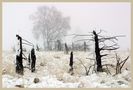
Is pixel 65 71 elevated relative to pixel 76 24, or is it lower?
lower

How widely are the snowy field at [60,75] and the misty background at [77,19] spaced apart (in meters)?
0.16

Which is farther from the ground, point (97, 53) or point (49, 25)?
point (49, 25)

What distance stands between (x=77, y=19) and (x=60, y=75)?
626mm

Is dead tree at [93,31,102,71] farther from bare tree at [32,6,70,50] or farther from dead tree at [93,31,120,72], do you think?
bare tree at [32,6,70,50]

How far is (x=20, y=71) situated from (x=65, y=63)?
1.56ft

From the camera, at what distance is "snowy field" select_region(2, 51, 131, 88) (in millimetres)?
3924

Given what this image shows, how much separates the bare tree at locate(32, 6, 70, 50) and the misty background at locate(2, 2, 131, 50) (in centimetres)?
4

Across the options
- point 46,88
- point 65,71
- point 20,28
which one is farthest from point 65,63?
point 20,28

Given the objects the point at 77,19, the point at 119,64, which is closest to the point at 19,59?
the point at 77,19

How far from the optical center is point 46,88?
155 inches

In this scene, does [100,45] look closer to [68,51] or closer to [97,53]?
[97,53]

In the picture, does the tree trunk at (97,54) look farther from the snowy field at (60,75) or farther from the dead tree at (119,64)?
the dead tree at (119,64)

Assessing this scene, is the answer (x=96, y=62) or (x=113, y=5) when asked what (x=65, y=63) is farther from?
(x=113, y=5)

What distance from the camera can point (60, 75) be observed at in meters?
3.95
